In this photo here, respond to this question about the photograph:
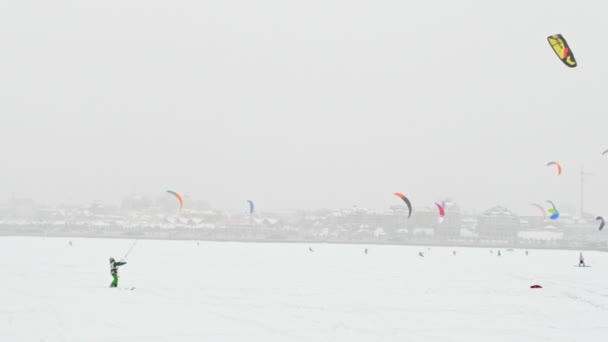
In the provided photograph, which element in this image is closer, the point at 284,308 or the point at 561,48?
the point at 284,308

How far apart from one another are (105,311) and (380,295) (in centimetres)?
835

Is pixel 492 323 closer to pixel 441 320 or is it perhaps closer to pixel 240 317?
pixel 441 320

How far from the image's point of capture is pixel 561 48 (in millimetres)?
17562

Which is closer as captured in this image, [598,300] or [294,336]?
[294,336]

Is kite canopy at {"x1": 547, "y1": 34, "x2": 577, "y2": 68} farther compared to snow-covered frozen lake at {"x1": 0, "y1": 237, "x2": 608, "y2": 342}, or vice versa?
kite canopy at {"x1": 547, "y1": 34, "x2": 577, "y2": 68}

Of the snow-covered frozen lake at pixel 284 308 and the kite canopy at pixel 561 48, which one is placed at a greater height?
the kite canopy at pixel 561 48

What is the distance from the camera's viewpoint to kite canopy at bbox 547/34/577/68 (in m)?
16.8

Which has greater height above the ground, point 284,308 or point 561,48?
point 561,48

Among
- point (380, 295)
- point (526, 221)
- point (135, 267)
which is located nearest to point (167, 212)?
point (526, 221)

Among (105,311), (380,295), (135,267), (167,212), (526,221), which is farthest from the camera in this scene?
(167,212)

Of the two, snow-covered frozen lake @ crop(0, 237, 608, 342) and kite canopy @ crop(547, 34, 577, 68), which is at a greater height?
kite canopy @ crop(547, 34, 577, 68)

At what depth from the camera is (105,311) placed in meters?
14.5

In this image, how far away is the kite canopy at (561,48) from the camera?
55.2ft

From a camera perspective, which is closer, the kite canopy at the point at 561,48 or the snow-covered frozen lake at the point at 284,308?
the snow-covered frozen lake at the point at 284,308
